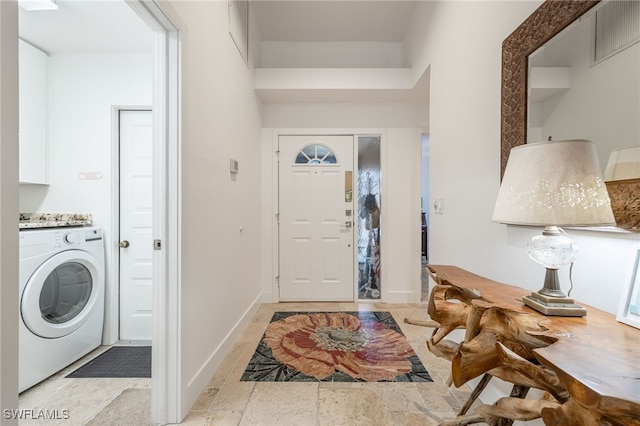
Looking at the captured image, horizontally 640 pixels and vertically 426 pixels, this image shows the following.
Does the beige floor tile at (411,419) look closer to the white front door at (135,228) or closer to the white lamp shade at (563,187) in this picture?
the white lamp shade at (563,187)

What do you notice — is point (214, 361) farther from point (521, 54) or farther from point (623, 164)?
point (521, 54)

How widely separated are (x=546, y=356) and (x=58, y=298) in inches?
105

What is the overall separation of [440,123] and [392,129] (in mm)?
1184

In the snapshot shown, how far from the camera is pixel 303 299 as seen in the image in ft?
11.1

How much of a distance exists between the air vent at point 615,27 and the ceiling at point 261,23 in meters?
2.29

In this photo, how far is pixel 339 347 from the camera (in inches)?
87.5

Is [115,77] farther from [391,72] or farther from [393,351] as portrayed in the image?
[393,351]

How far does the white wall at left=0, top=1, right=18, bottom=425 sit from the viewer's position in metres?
0.69

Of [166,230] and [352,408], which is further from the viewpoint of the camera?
[352,408]

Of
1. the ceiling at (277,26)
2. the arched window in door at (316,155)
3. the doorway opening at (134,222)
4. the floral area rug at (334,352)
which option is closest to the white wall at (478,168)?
the floral area rug at (334,352)

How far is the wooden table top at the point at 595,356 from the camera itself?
492 millimetres

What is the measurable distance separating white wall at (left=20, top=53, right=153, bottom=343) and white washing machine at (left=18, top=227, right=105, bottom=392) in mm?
130

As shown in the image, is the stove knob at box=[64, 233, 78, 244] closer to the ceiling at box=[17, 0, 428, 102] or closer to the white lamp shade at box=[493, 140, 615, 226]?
the ceiling at box=[17, 0, 428, 102]

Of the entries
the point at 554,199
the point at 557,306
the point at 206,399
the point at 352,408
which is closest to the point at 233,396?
the point at 206,399
